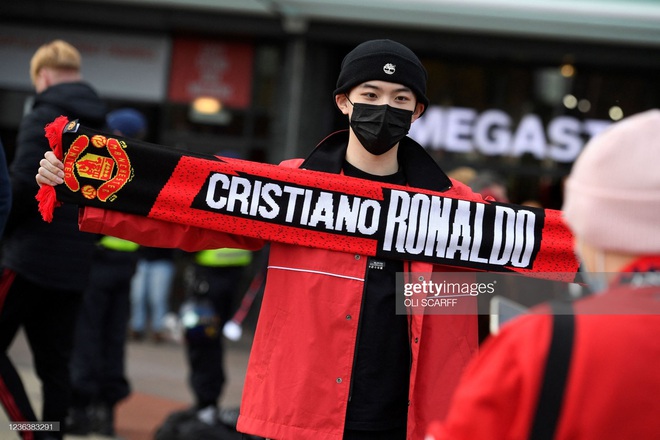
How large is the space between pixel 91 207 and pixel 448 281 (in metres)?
1.32

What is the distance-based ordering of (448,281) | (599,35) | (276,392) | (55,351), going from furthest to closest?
(599,35) < (55,351) < (448,281) < (276,392)

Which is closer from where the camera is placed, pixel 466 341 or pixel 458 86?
pixel 466 341

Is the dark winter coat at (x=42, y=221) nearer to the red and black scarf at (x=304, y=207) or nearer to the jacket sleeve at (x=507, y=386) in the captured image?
the red and black scarf at (x=304, y=207)

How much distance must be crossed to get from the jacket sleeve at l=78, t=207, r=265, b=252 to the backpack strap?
72.4 inches

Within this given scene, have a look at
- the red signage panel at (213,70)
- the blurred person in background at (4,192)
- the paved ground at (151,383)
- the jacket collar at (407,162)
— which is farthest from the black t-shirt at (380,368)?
the red signage panel at (213,70)

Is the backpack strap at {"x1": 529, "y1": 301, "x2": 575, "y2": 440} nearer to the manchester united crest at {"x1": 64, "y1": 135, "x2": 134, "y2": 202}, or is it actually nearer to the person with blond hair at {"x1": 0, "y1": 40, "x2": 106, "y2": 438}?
the manchester united crest at {"x1": 64, "y1": 135, "x2": 134, "y2": 202}

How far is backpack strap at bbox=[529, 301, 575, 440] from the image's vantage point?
5.02 feet

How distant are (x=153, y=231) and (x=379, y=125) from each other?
90 centimetres

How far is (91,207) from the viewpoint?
326cm

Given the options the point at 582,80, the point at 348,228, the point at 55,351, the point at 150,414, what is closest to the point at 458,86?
the point at 582,80

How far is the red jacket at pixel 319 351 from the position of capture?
9.61 ft

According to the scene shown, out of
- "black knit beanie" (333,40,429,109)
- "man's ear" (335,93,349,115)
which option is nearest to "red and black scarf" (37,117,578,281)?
"man's ear" (335,93,349,115)

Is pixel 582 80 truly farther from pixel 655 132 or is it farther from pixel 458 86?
pixel 655 132

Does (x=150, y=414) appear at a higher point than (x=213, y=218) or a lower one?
lower
